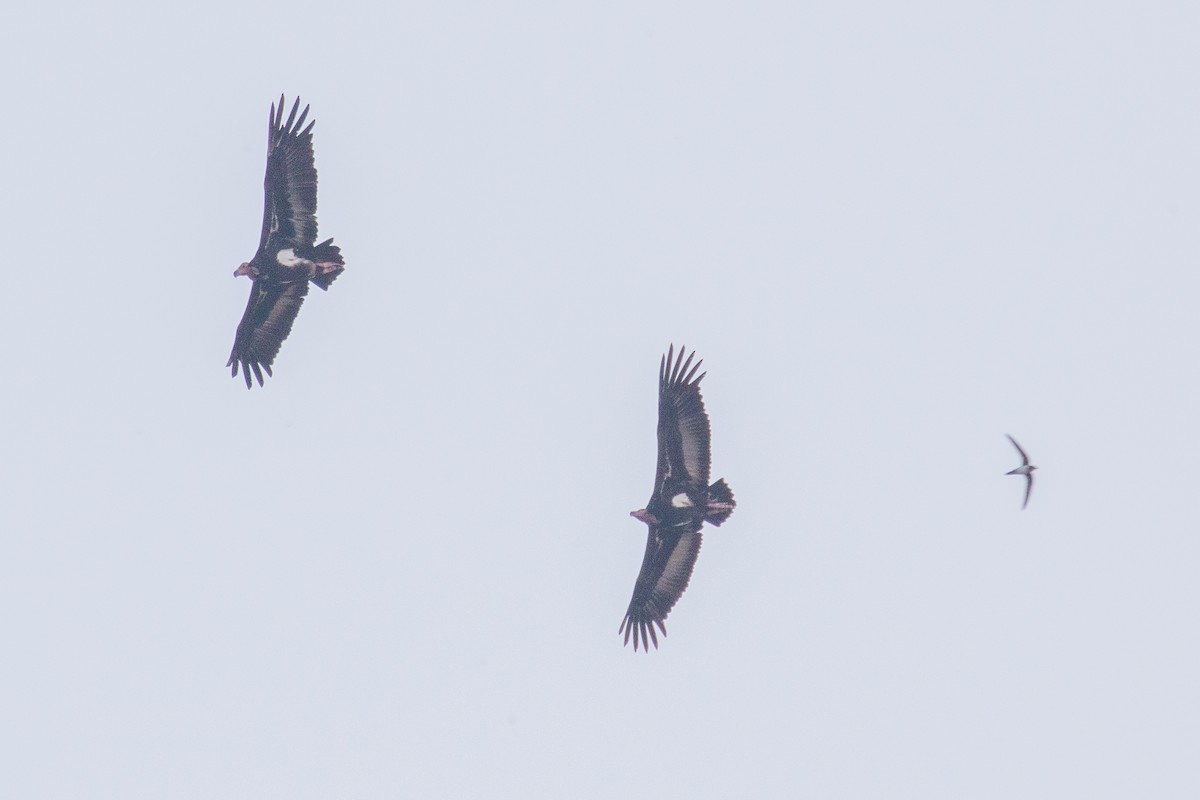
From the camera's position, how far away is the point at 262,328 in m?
40.8

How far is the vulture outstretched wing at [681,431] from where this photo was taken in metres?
38.7

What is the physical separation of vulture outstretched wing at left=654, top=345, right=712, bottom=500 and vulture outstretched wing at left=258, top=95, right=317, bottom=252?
7530 mm

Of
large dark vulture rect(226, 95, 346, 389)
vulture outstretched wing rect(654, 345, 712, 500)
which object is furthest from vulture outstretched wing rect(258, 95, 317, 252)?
vulture outstretched wing rect(654, 345, 712, 500)

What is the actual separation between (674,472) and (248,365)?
890 cm

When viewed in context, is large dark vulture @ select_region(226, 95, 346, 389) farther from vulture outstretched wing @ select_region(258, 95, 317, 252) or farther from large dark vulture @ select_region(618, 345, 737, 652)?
large dark vulture @ select_region(618, 345, 737, 652)

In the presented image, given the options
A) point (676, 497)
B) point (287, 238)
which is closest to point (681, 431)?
point (676, 497)

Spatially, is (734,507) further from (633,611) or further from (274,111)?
(274,111)

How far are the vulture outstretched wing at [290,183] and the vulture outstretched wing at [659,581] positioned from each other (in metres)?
9.17

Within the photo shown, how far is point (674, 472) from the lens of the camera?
39.2 m

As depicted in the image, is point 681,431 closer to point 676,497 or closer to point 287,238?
point 676,497

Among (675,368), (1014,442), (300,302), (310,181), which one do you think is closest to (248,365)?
(300,302)

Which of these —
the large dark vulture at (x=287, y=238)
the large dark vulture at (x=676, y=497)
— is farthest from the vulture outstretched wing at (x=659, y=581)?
the large dark vulture at (x=287, y=238)

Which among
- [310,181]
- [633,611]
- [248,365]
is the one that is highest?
[310,181]

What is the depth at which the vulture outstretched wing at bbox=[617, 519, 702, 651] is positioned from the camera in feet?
132
